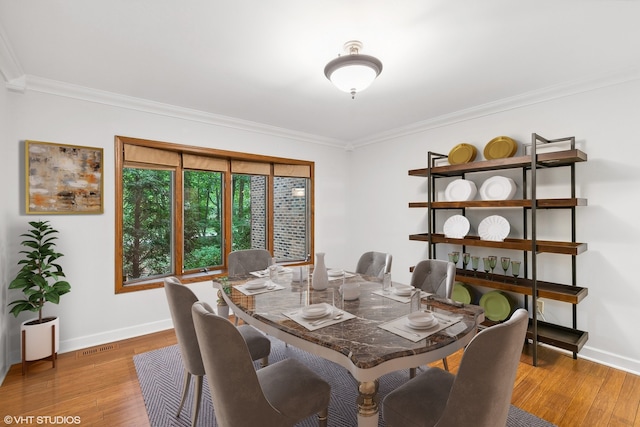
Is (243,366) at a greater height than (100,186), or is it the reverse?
(100,186)

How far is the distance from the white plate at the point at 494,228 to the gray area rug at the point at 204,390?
160 centimetres

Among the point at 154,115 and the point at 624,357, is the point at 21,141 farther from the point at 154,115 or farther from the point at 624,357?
the point at 624,357

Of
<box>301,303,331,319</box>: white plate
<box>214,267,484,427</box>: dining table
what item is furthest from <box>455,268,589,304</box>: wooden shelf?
<box>301,303,331,319</box>: white plate

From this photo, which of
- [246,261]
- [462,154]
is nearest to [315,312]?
[246,261]

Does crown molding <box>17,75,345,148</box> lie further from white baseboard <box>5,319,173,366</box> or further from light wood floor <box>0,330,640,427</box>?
light wood floor <box>0,330,640,427</box>

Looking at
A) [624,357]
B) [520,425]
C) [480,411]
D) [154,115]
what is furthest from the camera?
[154,115]

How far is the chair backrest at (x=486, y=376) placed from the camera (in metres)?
1.10

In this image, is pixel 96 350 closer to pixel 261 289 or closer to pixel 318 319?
pixel 261 289

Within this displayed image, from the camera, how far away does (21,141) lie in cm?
266

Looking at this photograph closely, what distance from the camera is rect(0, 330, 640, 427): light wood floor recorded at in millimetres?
1998

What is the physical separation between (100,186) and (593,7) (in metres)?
4.07

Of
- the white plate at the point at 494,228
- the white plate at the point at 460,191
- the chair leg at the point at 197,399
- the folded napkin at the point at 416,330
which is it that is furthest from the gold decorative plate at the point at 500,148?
the chair leg at the point at 197,399

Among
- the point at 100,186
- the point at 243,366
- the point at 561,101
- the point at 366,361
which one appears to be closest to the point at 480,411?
the point at 366,361

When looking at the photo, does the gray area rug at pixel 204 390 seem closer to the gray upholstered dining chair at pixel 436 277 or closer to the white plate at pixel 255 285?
the gray upholstered dining chair at pixel 436 277
